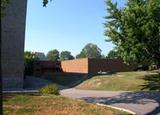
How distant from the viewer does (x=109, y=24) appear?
40.6m

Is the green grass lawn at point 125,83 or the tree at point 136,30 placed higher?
the tree at point 136,30

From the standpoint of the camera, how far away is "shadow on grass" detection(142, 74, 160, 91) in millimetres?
39188

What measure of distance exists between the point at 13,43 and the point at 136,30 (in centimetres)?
1622

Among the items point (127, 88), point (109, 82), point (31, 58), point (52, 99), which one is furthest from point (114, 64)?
point (52, 99)

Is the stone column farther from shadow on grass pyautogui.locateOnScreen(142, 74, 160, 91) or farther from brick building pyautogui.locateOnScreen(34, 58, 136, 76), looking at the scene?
brick building pyautogui.locateOnScreen(34, 58, 136, 76)

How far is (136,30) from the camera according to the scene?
38.2m

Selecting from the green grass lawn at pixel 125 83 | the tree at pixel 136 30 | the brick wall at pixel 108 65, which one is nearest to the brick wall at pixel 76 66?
the brick wall at pixel 108 65

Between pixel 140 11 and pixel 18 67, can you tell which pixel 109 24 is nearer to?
pixel 140 11

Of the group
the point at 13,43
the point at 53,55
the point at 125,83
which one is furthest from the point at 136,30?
the point at 53,55

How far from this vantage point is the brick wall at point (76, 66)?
7800cm

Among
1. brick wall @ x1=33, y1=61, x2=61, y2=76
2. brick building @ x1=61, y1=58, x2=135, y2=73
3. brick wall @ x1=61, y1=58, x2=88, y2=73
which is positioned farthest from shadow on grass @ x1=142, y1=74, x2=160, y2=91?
brick wall @ x1=33, y1=61, x2=61, y2=76

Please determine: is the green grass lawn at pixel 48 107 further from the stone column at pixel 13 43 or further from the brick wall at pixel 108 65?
the brick wall at pixel 108 65

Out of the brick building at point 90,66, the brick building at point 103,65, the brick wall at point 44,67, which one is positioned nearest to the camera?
the brick building at point 103,65

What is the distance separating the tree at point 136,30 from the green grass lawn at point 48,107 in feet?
56.8
